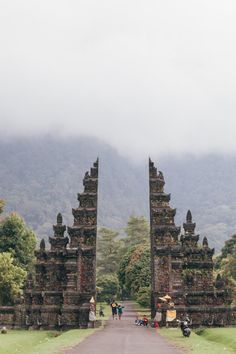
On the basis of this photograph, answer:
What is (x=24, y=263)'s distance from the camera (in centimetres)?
7150

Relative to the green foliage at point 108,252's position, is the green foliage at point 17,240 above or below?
below

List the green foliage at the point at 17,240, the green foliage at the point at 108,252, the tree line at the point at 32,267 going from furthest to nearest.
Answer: the green foliage at the point at 108,252
the green foliage at the point at 17,240
the tree line at the point at 32,267

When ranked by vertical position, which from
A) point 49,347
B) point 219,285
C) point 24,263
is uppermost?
point 24,263

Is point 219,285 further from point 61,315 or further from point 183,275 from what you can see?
point 61,315

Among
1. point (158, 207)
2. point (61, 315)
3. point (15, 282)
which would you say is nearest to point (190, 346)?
point (61, 315)


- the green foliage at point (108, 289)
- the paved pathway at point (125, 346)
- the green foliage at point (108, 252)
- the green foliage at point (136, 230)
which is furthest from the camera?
the green foliage at point (136, 230)

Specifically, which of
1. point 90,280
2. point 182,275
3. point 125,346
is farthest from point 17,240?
point 125,346

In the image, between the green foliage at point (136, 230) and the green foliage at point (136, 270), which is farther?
the green foliage at point (136, 230)

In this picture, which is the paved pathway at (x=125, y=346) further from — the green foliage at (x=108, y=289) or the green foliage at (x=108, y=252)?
the green foliage at (x=108, y=252)

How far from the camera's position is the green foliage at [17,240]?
7069cm

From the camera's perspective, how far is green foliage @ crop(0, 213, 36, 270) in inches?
2783

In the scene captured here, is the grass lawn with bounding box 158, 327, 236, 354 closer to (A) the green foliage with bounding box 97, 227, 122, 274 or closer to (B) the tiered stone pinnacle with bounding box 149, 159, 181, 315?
(B) the tiered stone pinnacle with bounding box 149, 159, 181, 315

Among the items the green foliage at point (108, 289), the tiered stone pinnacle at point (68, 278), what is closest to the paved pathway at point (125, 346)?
the tiered stone pinnacle at point (68, 278)

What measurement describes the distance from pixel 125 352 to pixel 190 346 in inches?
205
